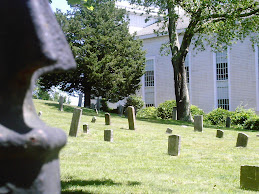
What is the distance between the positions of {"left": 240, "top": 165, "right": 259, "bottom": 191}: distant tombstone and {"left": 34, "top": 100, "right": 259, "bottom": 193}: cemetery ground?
0.17 meters

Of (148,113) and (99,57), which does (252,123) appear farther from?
(99,57)

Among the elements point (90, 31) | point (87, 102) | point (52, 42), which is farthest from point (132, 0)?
point (52, 42)

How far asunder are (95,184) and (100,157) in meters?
3.24

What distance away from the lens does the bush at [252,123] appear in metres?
27.5

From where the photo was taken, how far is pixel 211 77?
37.2m

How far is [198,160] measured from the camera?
10.2m

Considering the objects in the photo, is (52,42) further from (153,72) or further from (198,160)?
(153,72)

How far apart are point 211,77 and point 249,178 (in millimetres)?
31028

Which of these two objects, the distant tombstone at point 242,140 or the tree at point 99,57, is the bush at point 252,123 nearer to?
the tree at point 99,57

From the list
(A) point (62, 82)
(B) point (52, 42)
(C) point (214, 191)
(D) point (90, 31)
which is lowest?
(C) point (214, 191)

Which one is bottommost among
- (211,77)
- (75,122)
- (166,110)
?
(75,122)

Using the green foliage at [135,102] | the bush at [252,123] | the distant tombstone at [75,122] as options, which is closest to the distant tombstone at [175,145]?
the distant tombstone at [75,122]

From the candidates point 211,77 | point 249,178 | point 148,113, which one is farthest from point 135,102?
point 249,178

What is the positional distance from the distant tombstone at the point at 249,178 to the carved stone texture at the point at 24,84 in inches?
230
